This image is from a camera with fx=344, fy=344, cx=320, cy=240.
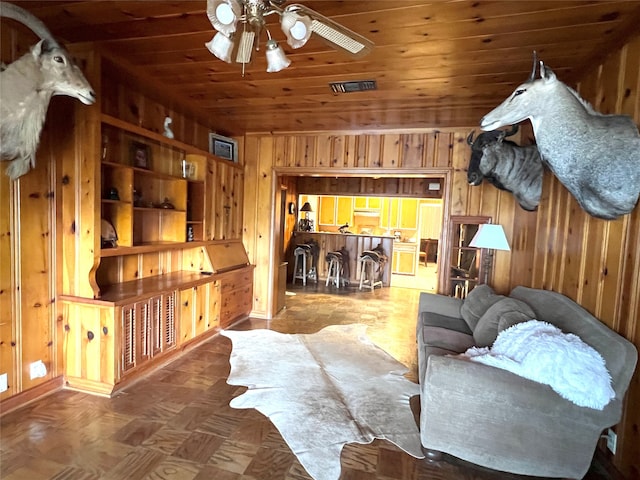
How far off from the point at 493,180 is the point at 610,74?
44.9 inches

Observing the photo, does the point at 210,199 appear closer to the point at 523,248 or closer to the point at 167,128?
the point at 167,128

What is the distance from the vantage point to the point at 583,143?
6.32 ft

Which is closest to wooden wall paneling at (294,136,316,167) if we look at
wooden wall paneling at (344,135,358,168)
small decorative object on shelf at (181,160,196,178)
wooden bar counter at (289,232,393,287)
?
wooden wall paneling at (344,135,358,168)

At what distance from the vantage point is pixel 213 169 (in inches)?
163

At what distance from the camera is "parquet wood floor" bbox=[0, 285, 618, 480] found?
6.22 ft

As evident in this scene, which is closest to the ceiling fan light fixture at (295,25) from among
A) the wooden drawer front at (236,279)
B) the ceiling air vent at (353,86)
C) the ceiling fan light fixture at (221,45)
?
the ceiling fan light fixture at (221,45)

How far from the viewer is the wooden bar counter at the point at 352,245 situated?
8.16m

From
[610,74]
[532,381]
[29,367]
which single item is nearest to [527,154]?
[610,74]

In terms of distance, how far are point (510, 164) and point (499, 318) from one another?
1368 millimetres

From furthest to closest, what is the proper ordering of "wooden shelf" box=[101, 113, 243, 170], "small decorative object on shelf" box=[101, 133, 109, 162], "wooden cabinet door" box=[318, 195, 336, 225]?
1. "wooden cabinet door" box=[318, 195, 336, 225]
2. "small decorative object on shelf" box=[101, 133, 109, 162]
3. "wooden shelf" box=[101, 113, 243, 170]

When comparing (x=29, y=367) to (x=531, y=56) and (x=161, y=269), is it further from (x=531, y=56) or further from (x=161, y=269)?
(x=531, y=56)

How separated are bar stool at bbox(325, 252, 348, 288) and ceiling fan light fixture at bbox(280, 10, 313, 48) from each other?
620 cm

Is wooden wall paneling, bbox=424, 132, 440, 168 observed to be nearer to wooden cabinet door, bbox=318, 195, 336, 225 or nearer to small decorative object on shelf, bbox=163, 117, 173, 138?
small decorative object on shelf, bbox=163, 117, 173, 138

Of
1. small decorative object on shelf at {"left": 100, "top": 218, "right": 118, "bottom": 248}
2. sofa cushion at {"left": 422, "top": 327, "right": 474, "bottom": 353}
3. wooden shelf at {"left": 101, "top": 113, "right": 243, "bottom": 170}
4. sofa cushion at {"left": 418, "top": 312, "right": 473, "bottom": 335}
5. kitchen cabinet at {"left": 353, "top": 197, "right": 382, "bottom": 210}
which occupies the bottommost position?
sofa cushion at {"left": 418, "top": 312, "right": 473, "bottom": 335}
